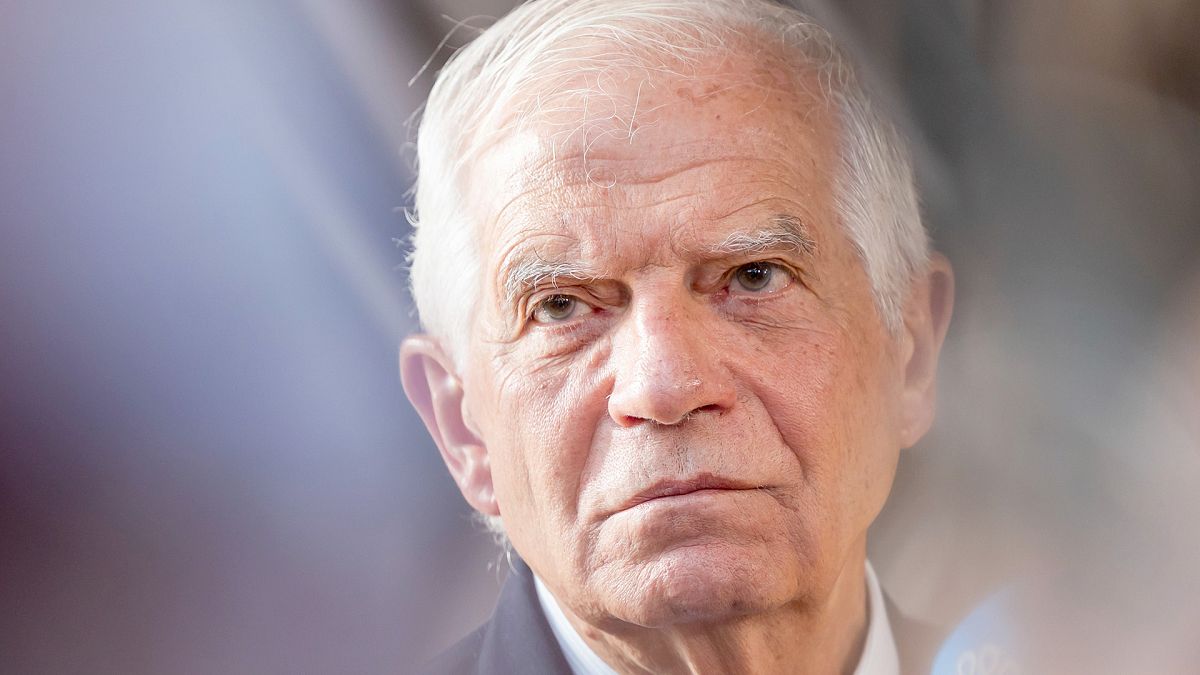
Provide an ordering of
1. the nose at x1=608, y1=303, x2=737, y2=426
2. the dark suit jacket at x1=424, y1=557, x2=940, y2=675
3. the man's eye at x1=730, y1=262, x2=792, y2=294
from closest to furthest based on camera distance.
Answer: the nose at x1=608, y1=303, x2=737, y2=426, the man's eye at x1=730, y1=262, x2=792, y2=294, the dark suit jacket at x1=424, y1=557, x2=940, y2=675

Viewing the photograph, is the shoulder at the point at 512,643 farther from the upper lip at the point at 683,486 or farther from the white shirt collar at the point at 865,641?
the upper lip at the point at 683,486

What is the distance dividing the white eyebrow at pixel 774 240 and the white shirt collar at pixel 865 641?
1.96 ft

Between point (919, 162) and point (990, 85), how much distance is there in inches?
6.4

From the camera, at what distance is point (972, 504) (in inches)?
70.4

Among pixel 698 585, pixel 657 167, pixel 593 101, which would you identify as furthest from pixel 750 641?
pixel 593 101

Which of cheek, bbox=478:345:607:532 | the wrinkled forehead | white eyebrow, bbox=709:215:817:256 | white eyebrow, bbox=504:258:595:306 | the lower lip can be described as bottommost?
the lower lip

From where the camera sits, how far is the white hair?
61.6 inches

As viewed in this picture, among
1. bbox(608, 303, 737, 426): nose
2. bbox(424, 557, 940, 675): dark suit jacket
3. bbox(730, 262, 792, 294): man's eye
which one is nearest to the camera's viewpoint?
bbox(608, 303, 737, 426): nose

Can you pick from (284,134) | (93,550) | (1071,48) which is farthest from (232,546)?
(1071,48)

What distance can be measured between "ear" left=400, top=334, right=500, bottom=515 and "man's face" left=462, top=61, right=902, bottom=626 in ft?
0.46

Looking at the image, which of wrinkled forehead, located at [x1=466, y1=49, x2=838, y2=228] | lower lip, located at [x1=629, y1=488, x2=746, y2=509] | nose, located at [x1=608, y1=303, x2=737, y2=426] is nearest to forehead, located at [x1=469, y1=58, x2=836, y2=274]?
wrinkled forehead, located at [x1=466, y1=49, x2=838, y2=228]

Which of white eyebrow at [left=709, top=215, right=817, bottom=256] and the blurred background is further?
the blurred background

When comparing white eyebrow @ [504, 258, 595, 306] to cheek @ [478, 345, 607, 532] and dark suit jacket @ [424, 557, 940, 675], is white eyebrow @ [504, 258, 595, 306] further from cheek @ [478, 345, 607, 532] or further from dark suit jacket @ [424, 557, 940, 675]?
dark suit jacket @ [424, 557, 940, 675]

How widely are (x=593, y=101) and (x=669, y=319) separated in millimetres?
333
